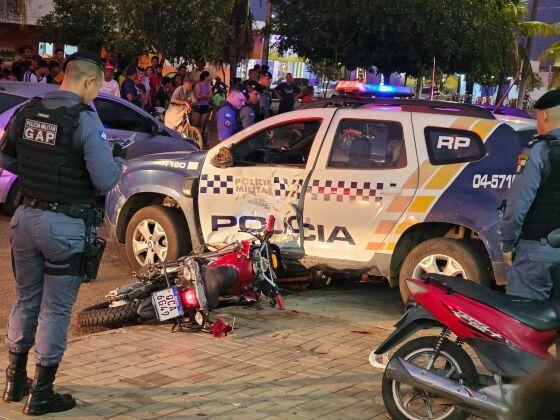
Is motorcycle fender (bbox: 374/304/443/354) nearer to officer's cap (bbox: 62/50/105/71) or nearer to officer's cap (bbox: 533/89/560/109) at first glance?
officer's cap (bbox: 533/89/560/109)

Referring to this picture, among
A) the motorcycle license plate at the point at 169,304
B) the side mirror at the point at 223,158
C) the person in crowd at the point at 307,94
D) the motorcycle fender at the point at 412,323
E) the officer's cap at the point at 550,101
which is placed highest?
the officer's cap at the point at 550,101

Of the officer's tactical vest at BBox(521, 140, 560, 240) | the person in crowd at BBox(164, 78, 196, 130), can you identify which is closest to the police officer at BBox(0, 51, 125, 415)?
the officer's tactical vest at BBox(521, 140, 560, 240)

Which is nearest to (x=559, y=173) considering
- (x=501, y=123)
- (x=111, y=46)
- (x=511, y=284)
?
(x=511, y=284)

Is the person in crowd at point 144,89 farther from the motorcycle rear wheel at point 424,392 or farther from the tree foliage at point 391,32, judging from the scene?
the motorcycle rear wheel at point 424,392

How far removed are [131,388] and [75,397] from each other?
1.21ft

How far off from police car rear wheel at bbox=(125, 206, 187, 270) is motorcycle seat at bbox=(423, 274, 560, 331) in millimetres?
3955

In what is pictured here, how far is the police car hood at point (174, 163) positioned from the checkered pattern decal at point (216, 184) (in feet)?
0.49

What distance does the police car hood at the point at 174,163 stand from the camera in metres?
8.12

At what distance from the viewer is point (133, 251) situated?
8367 mm

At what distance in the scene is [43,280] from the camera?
15.6 ft

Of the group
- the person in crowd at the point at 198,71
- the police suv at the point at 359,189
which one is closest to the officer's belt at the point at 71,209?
the police suv at the point at 359,189

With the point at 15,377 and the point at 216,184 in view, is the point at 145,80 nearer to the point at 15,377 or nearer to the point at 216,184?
the point at 216,184

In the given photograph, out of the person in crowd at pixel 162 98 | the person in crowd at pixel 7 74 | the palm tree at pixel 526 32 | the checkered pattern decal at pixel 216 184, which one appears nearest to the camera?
the checkered pattern decal at pixel 216 184

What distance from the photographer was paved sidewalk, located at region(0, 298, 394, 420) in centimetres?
496
